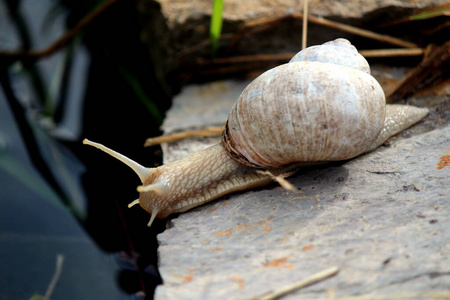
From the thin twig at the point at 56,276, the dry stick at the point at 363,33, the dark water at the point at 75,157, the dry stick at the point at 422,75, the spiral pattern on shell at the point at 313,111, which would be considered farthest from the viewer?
the dry stick at the point at 363,33

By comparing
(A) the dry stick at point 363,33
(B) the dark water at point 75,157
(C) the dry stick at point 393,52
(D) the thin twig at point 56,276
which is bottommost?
(D) the thin twig at point 56,276

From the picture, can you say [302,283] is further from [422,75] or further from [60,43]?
[60,43]

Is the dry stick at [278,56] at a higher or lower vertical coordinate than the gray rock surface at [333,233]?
higher

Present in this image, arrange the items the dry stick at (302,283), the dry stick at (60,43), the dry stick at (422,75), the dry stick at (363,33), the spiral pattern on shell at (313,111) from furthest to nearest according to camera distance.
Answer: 1. the dry stick at (60,43)
2. the dry stick at (363,33)
3. the dry stick at (422,75)
4. the spiral pattern on shell at (313,111)
5. the dry stick at (302,283)

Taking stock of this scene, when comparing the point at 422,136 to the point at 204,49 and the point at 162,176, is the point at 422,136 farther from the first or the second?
the point at 204,49

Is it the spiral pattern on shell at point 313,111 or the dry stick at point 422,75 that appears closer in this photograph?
the spiral pattern on shell at point 313,111

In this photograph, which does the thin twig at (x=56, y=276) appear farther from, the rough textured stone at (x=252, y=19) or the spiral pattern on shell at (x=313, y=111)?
the rough textured stone at (x=252, y=19)

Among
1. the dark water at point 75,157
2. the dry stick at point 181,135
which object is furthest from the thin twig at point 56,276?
the dry stick at point 181,135

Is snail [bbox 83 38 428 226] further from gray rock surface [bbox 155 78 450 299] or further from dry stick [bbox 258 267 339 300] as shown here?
dry stick [bbox 258 267 339 300]

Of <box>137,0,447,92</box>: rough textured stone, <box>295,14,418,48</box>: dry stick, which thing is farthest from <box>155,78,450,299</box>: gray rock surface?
<box>137,0,447,92</box>: rough textured stone
